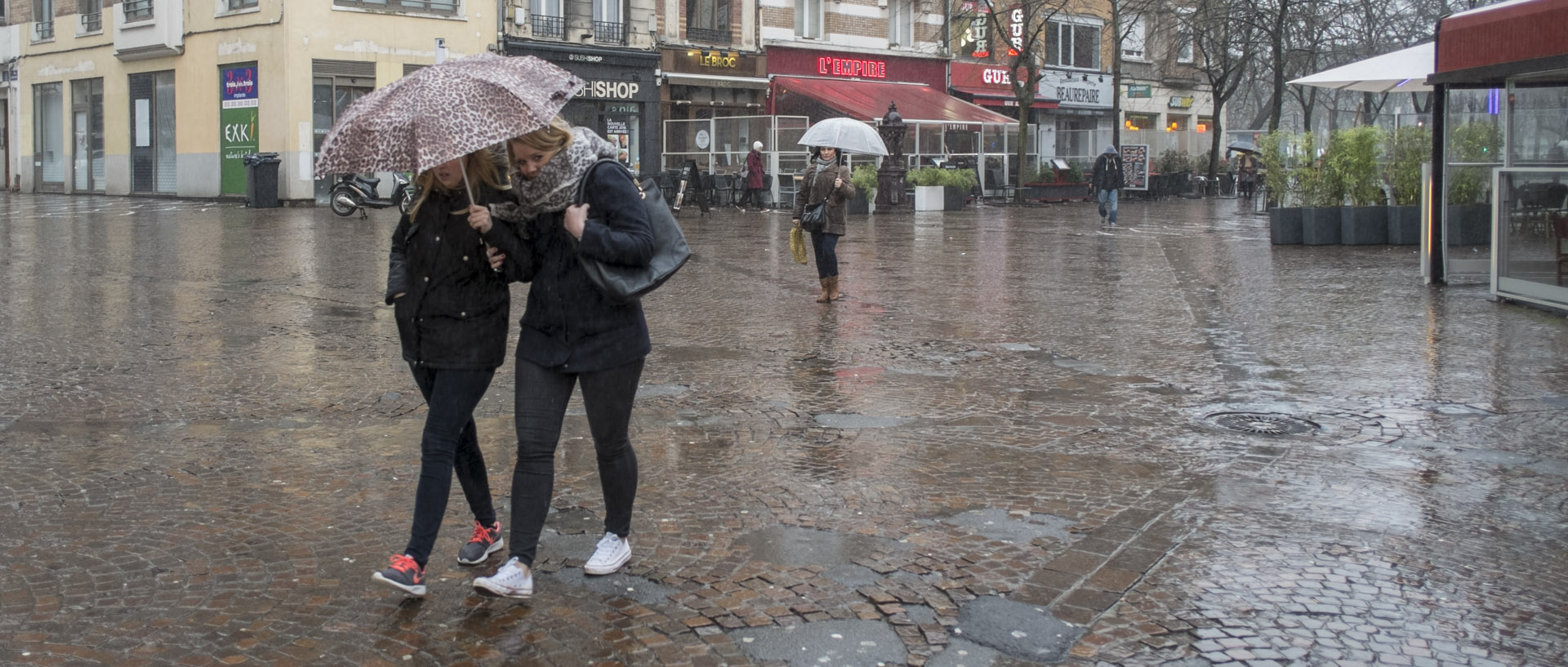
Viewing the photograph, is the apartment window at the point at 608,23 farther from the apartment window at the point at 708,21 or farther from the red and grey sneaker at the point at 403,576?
the red and grey sneaker at the point at 403,576

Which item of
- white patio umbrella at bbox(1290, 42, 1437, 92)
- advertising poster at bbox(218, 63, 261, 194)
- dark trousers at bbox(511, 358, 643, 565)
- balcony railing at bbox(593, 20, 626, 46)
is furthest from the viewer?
balcony railing at bbox(593, 20, 626, 46)

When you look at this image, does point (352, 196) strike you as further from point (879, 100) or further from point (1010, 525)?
point (1010, 525)

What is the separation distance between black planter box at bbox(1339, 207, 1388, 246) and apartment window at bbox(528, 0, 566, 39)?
1943 cm

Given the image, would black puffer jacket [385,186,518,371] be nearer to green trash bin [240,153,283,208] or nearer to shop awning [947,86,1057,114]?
green trash bin [240,153,283,208]

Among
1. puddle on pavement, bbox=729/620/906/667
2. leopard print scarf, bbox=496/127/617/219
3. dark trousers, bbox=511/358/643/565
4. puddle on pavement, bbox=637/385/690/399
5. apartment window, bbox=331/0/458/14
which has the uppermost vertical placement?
apartment window, bbox=331/0/458/14

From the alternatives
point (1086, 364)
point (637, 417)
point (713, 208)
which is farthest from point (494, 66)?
point (713, 208)

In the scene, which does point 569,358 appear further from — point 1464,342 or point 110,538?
point 1464,342

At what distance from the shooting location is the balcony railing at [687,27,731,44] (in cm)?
3469

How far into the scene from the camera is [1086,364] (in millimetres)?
8758

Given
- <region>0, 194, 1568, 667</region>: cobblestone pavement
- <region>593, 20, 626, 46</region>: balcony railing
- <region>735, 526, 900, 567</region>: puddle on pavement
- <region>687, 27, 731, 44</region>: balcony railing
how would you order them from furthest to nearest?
<region>687, 27, 731, 44</region>: balcony railing < <region>593, 20, 626, 46</region>: balcony railing < <region>735, 526, 900, 567</region>: puddle on pavement < <region>0, 194, 1568, 667</region>: cobblestone pavement

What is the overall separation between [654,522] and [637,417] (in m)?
1.96

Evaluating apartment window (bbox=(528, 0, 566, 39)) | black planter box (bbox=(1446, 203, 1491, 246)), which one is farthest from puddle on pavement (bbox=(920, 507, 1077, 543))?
apartment window (bbox=(528, 0, 566, 39))

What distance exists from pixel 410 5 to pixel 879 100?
39.8 feet

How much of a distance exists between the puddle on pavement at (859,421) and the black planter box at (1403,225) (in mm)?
13746
